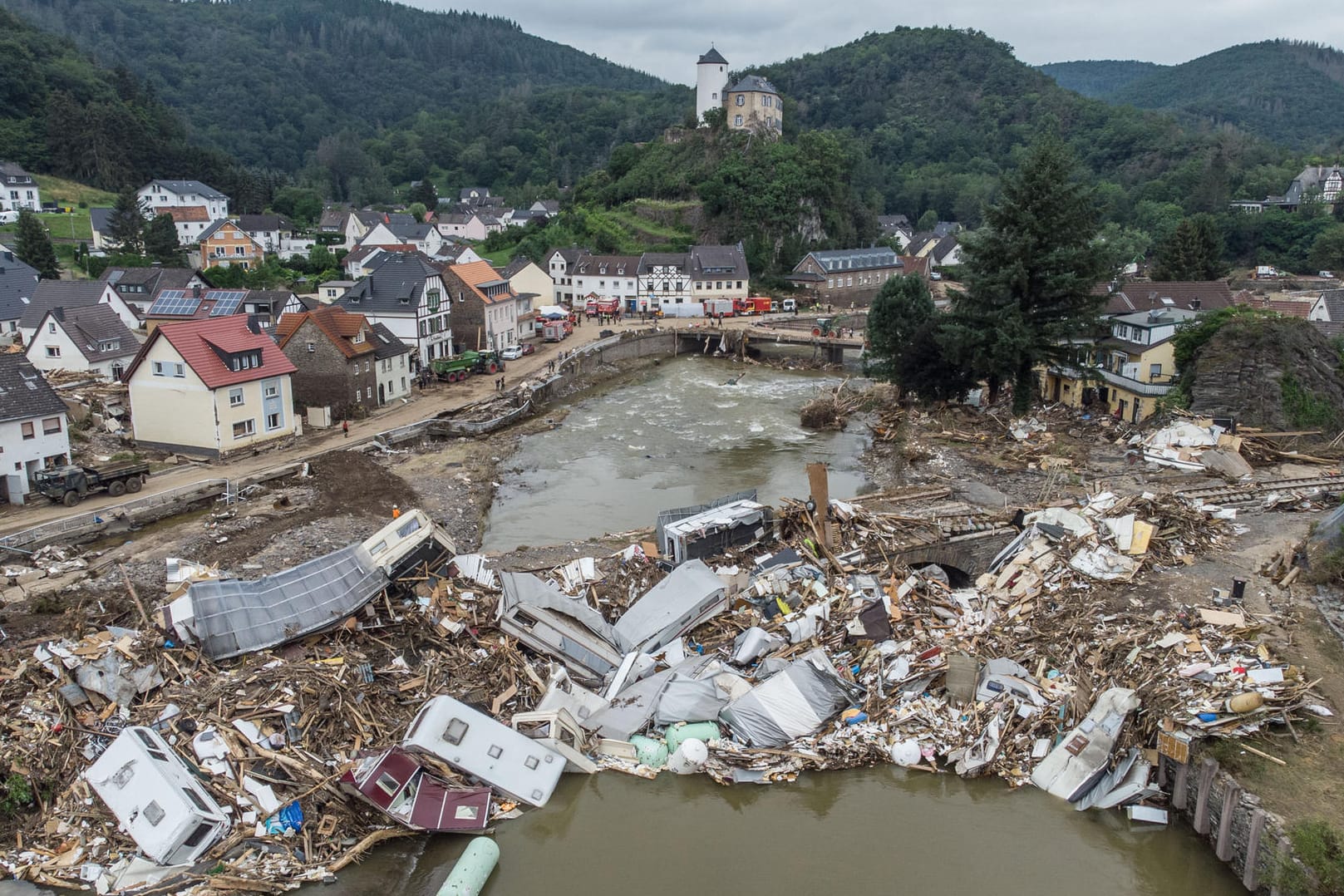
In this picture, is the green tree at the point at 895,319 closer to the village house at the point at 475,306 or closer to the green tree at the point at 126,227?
the village house at the point at 475,306

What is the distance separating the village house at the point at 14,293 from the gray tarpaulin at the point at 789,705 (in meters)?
43.1

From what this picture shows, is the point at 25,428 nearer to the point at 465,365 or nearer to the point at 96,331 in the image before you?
the point at 96,331

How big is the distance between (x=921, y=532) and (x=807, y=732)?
7455 mm

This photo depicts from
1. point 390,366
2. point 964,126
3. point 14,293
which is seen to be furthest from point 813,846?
point 964,126

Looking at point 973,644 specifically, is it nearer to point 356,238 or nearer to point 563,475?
point 563,475

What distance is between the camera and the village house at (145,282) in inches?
1937

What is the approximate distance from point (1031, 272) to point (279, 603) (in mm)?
27777

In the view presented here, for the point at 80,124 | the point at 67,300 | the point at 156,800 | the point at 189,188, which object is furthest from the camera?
the point at 80,124

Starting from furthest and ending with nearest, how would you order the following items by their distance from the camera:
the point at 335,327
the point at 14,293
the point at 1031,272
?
the point at 14,293 → the point at 335,327 → the point at 1031,272

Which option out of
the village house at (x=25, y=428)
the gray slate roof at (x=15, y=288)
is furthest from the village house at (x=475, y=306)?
the village house at (x=25, y=428)

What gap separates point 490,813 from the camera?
45.9 feet

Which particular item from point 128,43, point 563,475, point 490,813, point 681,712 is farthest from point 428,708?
point 128,43

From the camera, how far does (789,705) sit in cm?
1578

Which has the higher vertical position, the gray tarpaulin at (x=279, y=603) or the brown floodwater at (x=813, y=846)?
the gray tarpaulin at (x=279, y=603)
